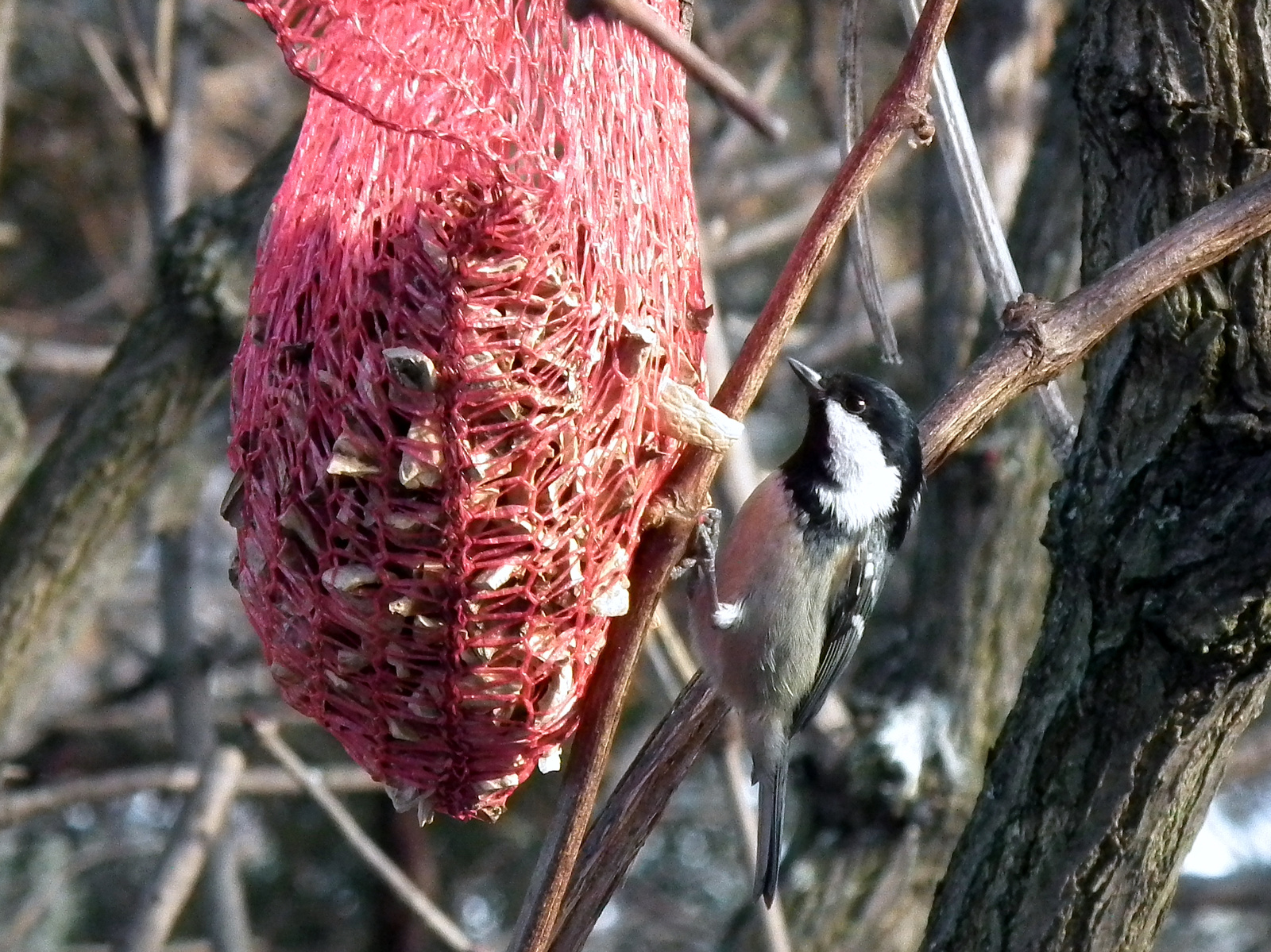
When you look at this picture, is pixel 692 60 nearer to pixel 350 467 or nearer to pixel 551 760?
pixel 350 467

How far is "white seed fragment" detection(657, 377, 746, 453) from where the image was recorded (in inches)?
68.2

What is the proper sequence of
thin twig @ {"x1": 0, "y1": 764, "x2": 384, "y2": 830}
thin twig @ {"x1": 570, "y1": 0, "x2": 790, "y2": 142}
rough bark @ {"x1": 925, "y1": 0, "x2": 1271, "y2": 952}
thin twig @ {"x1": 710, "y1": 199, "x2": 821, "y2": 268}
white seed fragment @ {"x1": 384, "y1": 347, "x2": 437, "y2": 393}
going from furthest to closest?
thin twig @ {"x1": 710, "y1": 199, "x2": 821, "y2": 268}
thin twig @ {"x1": 0, "y1": 764, "x2": 384, "y2": 830}
rough bark @ {"x1": 925, "y1": 0, "x2": 1271, "y2": 952}
white seed fragment @ {"x1": 384, "y1": 347, "x2": 437, "y2": 393}
thin twig @ {"x1": 570, "y1": 0, "x2": 790, "y2": 142}

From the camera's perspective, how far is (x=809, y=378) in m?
2.57

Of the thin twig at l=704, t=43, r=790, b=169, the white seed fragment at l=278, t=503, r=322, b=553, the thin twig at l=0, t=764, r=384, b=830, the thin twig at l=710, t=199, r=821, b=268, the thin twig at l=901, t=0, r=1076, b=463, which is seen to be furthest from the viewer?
the thin twig at l=710, t=199, r=821, b=268

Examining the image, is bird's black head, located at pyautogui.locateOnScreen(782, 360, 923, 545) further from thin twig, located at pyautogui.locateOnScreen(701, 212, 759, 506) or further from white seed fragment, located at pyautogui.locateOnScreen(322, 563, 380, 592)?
white seed fragment, located at pyautogui.locateOnScreen(322, 563, 380, 592)

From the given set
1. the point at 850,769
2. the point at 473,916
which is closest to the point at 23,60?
the point at 473,916

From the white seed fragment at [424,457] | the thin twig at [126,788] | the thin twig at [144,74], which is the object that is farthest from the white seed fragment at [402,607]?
the thin twig at [144,74]

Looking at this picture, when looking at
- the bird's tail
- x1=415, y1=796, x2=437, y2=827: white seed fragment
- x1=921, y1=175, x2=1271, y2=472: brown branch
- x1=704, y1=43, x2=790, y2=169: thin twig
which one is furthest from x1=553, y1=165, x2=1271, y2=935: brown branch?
x1=704, y1=43, x2=790, y2=169: thin twig

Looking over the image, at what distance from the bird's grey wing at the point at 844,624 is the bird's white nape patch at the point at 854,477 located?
0.10 metres

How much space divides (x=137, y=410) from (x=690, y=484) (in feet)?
4.60

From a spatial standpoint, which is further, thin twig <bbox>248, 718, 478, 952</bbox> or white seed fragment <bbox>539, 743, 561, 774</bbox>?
thin twig <bbox>248, 718, 478, 952</bbox>

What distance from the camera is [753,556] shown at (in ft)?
8.32

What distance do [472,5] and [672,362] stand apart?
481mm

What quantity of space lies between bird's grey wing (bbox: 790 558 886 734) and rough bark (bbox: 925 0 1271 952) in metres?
0.66
